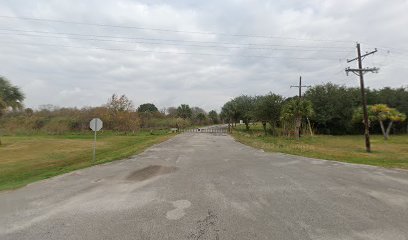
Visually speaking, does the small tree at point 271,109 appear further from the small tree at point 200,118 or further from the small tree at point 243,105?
the small tree at point 200,118

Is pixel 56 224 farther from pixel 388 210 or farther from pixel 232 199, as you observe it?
pixel 388 210

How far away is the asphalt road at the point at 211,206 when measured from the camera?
504 centimetres

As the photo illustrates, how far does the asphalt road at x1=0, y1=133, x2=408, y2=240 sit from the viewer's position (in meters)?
5.04

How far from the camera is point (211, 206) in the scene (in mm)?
6531

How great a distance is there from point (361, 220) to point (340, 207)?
0.86m

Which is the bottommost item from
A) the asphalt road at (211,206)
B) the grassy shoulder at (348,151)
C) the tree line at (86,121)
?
the grassy shoulder at (348,151)

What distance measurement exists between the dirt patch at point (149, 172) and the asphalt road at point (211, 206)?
0.10 meters

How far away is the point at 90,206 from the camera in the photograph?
6.71 metres

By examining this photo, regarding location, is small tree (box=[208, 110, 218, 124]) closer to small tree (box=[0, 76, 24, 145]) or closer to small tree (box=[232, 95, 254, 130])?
small tree (box=[232, 95, 254, 130])

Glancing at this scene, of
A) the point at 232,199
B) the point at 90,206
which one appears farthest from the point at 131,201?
the point at 232,199

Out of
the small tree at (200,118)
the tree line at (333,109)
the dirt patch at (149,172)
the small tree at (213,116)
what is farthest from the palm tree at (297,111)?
the small tree at (213,116)

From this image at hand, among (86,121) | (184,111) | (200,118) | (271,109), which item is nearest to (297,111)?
(271,109)

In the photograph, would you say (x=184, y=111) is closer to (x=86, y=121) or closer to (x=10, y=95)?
(x=86, y=121)

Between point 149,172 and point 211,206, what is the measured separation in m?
5.50
